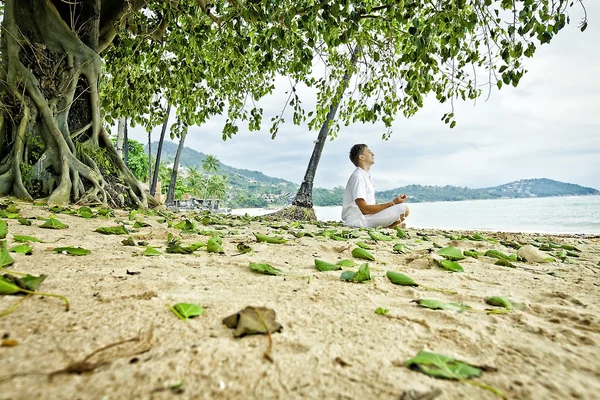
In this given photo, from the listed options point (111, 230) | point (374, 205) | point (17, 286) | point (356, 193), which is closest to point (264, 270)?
point (17, 286)

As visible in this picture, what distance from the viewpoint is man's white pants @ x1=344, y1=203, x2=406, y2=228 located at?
17.9 ft

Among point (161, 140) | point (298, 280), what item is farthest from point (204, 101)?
point (161, 140)

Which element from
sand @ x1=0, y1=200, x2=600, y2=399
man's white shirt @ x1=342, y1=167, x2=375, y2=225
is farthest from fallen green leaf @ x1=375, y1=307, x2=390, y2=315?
man's white shirt @ x1=342, y1=167, x2=375, y2=225

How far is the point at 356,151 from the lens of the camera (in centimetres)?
567

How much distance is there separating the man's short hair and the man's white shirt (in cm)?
25

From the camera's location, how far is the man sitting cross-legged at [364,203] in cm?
534

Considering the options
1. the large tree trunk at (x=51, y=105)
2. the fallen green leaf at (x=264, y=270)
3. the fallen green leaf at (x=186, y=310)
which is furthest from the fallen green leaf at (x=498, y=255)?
the large tree trunk at (x=51, y=105)

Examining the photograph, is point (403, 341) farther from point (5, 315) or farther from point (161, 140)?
point (161, 140)

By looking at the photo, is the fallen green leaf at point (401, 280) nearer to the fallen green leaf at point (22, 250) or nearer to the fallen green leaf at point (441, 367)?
the fallen green leaf at point (441, 367)

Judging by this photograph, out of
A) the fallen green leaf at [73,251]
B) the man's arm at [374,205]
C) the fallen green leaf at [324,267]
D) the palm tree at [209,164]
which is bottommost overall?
the fallen green leaf at [324,267]

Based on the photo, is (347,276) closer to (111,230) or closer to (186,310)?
(186,310)

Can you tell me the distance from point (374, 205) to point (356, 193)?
0.35 meters

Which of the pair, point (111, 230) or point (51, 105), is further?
point (51, 105)

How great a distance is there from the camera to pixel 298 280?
1.54 meters
